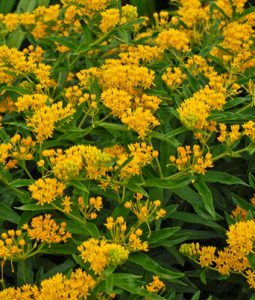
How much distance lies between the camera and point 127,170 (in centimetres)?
242

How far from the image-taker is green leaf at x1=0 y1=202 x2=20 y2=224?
2668 mm

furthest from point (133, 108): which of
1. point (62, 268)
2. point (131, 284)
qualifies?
point (131, 284)

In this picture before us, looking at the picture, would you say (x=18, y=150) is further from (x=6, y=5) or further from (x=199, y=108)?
(x=6, y=5)

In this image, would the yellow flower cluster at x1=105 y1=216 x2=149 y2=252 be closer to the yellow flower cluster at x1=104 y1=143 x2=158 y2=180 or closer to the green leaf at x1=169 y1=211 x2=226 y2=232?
the yellow flower cluster at x1=104 y1=143 x2=158 y2=180

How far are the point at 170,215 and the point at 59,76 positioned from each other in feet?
3.63

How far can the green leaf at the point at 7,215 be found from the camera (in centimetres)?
267

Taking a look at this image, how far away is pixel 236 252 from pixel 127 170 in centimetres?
53

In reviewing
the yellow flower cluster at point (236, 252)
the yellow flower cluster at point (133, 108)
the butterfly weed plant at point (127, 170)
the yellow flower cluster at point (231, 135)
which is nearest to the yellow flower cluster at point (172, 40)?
the butterfly weed plant at point (127, 170)

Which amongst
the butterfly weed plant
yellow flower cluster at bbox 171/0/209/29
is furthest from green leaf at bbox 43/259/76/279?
yellow flower cluster at bbox 171/0/209/29

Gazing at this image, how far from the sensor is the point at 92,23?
3207 mm

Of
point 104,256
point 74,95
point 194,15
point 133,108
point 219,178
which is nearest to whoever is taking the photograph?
point 104,256

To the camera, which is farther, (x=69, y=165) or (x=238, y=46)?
(x=238, y=46)

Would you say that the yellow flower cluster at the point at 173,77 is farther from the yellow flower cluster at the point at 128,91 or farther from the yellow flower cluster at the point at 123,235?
the yellow flower cluster at the point at 123,235

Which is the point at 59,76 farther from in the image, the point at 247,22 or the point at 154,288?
the point at 154,288
